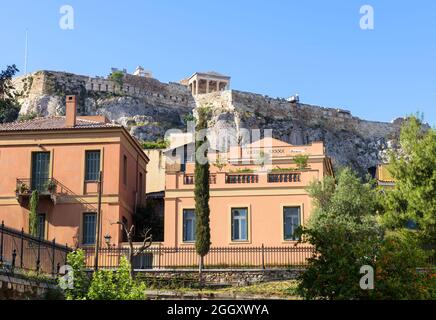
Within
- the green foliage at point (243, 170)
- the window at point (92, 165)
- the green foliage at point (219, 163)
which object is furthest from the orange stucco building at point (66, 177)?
the green foliage at point (243, 170)

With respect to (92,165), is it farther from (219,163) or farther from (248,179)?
(248,179)

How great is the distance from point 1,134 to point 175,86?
168 ft

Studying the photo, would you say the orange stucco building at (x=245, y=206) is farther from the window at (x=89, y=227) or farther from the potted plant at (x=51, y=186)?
the potted plant at (x=51, y=186)

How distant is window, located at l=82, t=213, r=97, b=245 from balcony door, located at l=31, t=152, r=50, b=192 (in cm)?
289

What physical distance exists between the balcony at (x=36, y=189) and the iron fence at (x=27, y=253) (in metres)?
11.4

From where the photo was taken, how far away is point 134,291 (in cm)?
1708

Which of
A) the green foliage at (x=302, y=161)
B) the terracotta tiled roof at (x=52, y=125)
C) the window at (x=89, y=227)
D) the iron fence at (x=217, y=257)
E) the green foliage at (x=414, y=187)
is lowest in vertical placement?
the iron fence at (x=217, y=257)

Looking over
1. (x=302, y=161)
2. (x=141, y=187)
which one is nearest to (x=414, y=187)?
(x=302, y=161)

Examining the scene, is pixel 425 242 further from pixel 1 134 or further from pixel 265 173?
pixel 1 134

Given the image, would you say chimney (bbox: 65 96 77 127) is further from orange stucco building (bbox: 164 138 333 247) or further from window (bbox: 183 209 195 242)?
window (bbox: 183 209 195 242)

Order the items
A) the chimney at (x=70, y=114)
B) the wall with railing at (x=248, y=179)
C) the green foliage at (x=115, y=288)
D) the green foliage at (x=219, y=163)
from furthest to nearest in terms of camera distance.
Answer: the chimney at (x=70, y=114), the green foliage at (x=219, y=163), the wall with railing at (x=248, y=179), the green foliage at (x=115, y=288)

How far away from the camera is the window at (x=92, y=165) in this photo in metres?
34.0

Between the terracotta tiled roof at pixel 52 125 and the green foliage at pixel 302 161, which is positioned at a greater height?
the terracotta tiled roof at pixel 52 125
